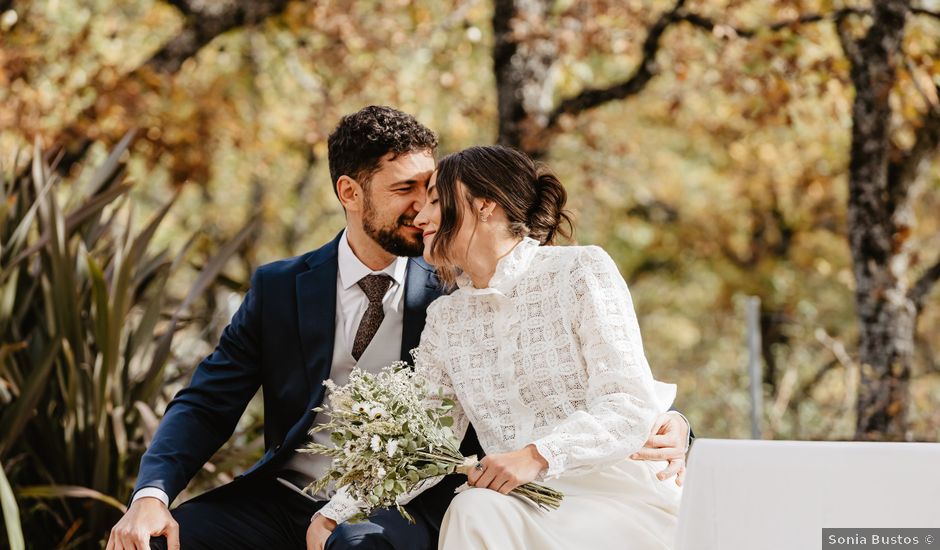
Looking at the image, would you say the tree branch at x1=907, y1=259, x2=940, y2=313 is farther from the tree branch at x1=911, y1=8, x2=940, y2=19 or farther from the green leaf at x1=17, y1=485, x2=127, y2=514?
the green leaf at x1=17, y1=485, x2=127, y2=514

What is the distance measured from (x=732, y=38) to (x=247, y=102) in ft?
26.7

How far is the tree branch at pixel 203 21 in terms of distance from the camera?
7.41 m

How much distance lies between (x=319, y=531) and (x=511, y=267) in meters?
0.79

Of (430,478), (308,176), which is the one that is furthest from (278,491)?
(308,176)

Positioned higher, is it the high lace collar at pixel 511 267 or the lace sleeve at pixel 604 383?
the high lace collar at pixel 511 267

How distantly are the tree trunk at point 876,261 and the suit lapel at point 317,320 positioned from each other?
3285 mm

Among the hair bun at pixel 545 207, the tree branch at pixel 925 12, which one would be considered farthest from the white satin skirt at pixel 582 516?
the tree branch at pixel 925 12

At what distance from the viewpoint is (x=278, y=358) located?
3236 mm

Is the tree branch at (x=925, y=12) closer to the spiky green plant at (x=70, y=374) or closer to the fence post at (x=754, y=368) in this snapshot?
the fence post at (x=754, y=368)

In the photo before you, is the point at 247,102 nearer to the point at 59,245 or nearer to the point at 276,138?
the point at 276,138

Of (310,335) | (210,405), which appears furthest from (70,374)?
(310,335)

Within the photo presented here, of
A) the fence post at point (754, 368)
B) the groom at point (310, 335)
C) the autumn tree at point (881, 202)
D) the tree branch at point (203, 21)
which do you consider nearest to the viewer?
the groom at point (310, 335)

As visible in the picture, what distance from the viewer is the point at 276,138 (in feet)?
42.8

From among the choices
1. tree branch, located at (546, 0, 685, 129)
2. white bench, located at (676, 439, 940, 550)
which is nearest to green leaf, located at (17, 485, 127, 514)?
white bench, located at (676, 439, 940, 550)
